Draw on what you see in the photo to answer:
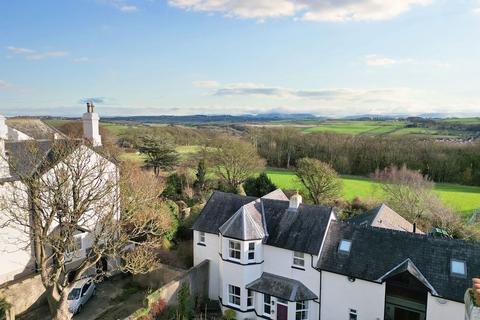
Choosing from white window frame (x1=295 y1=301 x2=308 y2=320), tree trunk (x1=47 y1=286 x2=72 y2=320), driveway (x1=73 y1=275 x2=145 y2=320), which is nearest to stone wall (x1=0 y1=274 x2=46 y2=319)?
driveway (x1=73 y1=275 x2=145 y2=320)

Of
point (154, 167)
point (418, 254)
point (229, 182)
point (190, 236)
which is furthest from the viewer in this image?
point (154, 167)

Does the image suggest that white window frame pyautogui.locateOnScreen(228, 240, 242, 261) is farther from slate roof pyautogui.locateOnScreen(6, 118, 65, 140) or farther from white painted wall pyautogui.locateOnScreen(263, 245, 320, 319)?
slate roof pyautogui.locateOnScreen(6, 118, 65, 140)

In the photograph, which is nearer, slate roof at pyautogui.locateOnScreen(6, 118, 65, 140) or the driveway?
the driveway

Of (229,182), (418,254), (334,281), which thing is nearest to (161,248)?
(334,281)

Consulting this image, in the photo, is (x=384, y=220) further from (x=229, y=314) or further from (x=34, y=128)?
(x=34, y=128)

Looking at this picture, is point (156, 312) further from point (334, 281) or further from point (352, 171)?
point (352, 171)
